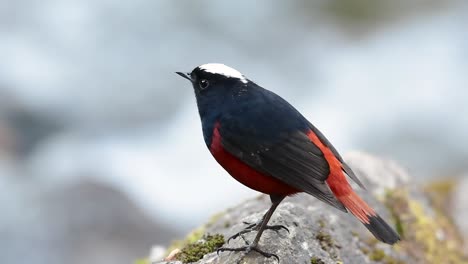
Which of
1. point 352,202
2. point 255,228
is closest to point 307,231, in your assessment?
point 255,228

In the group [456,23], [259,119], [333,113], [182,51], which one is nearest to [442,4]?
[456,23]

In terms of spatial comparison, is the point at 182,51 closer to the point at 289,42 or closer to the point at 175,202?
the point at 289,42

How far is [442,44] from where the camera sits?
18438 millimetres

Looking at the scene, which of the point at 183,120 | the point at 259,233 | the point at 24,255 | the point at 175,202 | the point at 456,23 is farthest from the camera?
the point at 456,23

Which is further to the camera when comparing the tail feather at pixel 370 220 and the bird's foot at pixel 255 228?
the bird's foot at pixel 255 228

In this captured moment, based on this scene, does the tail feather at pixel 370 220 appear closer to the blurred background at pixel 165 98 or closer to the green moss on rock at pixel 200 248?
the green moss on rock at pixel 200 248

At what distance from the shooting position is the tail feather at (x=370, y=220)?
399 cm

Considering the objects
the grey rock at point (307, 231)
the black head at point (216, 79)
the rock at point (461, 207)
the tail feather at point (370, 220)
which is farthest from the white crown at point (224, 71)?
the rock at point (461, 207)

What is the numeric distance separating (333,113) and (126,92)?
4.91 metres

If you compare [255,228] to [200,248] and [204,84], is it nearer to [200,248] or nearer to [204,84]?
[200,248]

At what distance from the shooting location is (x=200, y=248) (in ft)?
14.5

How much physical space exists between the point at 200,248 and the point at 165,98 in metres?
12.3

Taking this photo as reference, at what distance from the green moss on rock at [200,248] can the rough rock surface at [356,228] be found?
0.29 ft

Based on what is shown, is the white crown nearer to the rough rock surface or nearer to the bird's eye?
the bird's eye
